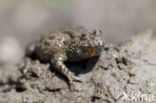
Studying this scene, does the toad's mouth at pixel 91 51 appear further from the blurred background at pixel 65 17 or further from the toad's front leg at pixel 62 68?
the blurred background at pixel 65 17

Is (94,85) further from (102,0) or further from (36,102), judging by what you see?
(102,0)

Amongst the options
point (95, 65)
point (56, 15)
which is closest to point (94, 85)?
point (95, 65)

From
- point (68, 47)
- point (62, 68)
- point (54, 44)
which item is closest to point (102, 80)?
point (62, 68)

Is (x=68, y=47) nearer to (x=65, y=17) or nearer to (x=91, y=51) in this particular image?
(x=91, y=51)

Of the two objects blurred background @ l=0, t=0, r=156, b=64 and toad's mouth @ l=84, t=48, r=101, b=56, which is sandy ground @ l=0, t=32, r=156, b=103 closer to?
toad's mouth @ l=84, t=48, r=101, b=56

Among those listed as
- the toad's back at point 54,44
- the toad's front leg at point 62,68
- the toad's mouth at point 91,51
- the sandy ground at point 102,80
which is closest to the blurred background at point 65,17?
the sandy ground at point 102,80

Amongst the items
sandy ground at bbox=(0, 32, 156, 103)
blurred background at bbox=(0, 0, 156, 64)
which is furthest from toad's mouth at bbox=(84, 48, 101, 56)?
blurred background at bbox=(0, 0, 156, 64)
